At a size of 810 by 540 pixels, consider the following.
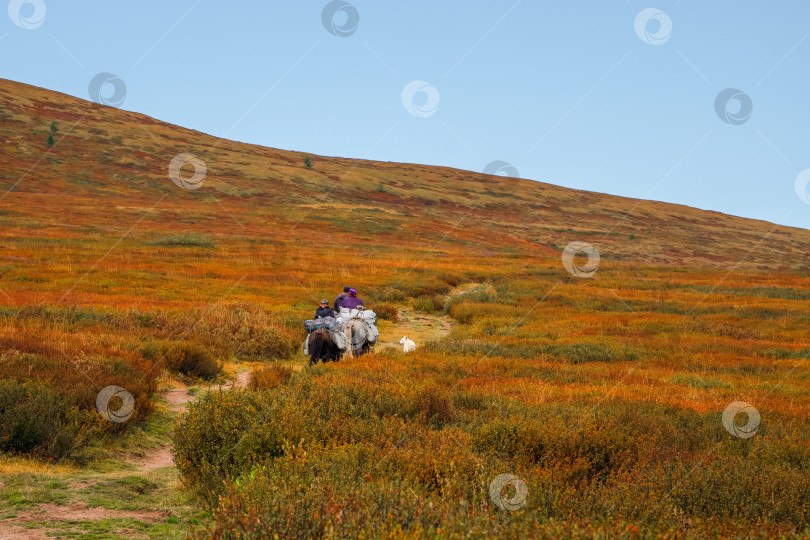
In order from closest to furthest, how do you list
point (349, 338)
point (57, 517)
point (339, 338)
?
point (57, 517) < point (339, 338) < point (349, 338)

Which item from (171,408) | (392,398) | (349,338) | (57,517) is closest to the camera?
(57,517)

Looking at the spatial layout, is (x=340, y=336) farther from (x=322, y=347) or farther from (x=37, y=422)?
(x=37, y=422)

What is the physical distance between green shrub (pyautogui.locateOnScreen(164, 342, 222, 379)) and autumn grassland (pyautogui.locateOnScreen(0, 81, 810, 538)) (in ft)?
0.14

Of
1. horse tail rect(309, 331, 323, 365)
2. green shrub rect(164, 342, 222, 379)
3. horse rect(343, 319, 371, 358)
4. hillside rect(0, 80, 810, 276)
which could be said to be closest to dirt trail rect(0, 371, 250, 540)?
green shrub rect(164, 342, 222, 379)

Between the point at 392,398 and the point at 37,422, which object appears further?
the point at 392,398

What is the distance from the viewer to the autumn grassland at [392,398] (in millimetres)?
4785

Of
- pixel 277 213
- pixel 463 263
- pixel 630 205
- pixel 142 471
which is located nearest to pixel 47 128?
pixel 277 213

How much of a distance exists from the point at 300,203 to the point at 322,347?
75.4 m

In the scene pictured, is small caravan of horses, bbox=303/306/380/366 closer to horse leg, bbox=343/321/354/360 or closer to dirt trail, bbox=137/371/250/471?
horse leg, bbox=343/321/354/360

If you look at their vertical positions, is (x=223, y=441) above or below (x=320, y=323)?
below

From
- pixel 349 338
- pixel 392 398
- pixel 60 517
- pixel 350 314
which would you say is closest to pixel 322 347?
pixel 349 338

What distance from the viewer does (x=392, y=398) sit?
27.9ft

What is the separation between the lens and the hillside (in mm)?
65625

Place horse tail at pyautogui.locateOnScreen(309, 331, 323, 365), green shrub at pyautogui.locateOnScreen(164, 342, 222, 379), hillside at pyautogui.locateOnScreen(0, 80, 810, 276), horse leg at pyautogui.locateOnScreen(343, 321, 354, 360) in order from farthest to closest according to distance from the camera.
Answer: hillside at pyautogui.locateOnScreen(0, 80, 810, 276) → horse leg at pyautogui.locateOnScreen(343, 321, 354, 360) → horse tail at pyautogui.locateOnScreen(309, 331, 323, 365) → green shrub at pyautogui.locateOnScreen(164, 342, 222, 379)
